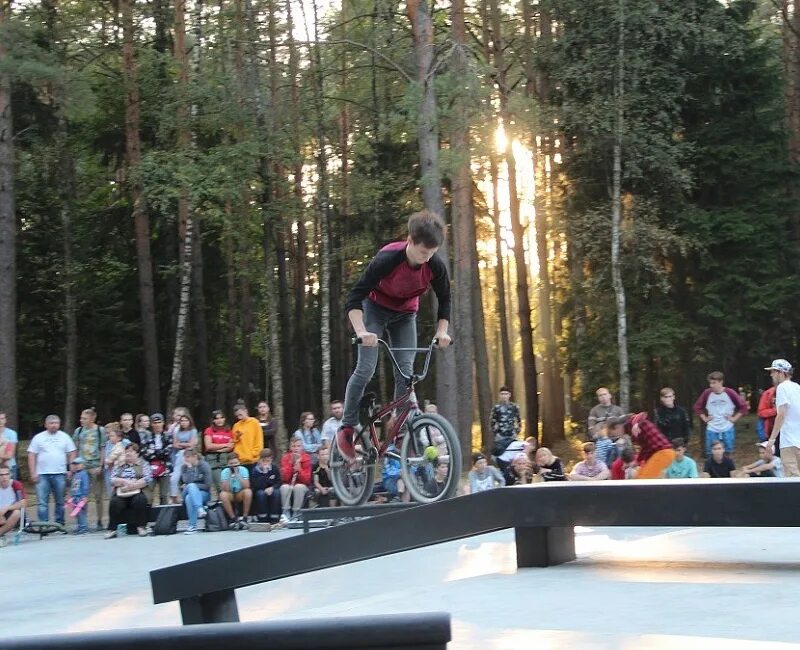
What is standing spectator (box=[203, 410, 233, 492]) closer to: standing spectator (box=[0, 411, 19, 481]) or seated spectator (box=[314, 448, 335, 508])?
seated spectator (box=[314, 448, 335, 508])

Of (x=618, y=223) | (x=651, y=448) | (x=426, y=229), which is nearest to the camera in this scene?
(x=426, y=229)

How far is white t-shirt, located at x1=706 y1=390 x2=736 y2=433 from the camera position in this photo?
46.5ft

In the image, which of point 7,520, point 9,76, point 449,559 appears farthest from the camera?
point 9,76

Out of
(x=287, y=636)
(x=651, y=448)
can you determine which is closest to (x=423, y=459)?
(x=287, y=636)

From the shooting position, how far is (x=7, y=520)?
1464cm

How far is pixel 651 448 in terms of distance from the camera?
1224 centimetres

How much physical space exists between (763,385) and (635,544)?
72.9ft

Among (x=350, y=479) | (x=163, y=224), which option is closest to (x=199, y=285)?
(x=163, y=224)

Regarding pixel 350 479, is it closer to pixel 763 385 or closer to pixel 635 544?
pixel 635 544

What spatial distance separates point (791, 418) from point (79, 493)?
1062cm

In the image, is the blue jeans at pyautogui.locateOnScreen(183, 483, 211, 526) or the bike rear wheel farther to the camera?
the blue jeans at pyautogui.locateOnScreen(183, 483, 211, 526)

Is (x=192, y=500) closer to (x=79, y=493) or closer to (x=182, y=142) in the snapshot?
(x=79, y=493)

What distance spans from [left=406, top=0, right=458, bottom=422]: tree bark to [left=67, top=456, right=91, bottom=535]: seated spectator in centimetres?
681

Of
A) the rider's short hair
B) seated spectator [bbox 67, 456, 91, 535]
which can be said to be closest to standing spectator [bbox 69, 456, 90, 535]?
seated spectator [bbox 67, 456, 91, 535]
